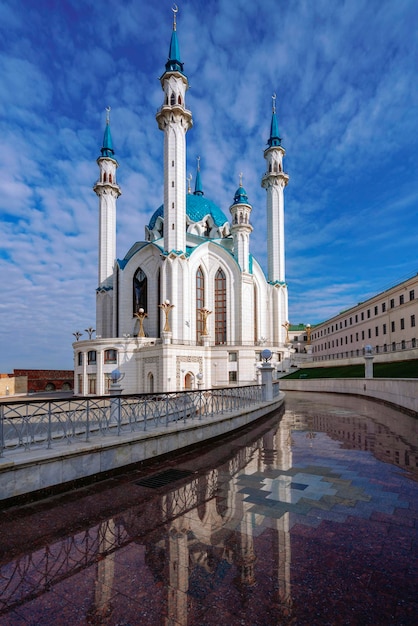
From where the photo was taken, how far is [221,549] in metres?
4.00

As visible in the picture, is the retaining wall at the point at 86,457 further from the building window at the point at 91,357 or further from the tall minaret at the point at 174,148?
the tall minaret at the point at 174,148

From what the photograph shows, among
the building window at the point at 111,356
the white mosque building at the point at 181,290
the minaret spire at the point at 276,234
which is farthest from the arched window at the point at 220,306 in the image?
the building window at the point at 111,356

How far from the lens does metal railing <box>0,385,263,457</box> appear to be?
6.65 meters

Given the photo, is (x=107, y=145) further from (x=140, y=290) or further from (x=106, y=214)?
(x=140, y=290)

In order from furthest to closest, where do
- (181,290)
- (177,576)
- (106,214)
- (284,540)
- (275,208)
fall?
1. (275,208)
2. (106,214)
3. (181,290)
4. (284,540)
5. (177,576)

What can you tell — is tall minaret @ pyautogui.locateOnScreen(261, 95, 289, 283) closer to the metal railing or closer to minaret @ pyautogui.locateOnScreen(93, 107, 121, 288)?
minaret @ pyautogui.locateOnScreen(93, 107, 121, 288)

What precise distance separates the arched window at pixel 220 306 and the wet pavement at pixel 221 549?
1400 inches

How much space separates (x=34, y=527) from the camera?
183 inches

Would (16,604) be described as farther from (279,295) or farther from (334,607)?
(279,295)

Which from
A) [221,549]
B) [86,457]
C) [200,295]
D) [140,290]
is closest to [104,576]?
[221,549]

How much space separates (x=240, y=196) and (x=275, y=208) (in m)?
6.30

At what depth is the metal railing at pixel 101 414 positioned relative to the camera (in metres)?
6.65

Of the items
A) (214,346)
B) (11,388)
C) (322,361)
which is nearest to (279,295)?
(322,361)

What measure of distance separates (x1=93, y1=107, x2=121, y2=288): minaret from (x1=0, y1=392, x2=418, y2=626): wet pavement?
138 feet
